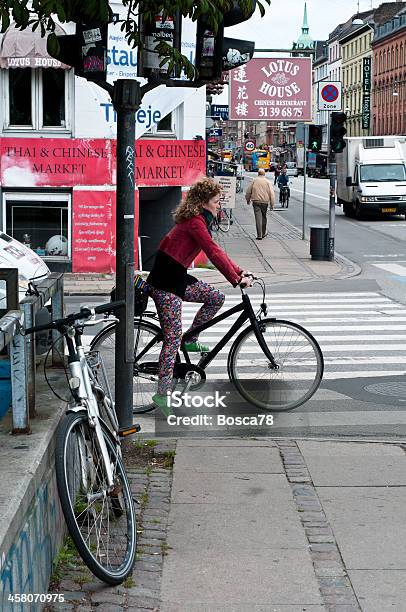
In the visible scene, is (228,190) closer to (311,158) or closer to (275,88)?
(275,88)

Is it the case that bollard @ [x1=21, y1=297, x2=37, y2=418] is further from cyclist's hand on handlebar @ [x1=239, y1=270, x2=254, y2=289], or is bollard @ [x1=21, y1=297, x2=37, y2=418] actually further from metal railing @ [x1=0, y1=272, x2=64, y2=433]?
cyclist's hand on handlebar @ [x1=239, y1=270, x2=254, y2=289]

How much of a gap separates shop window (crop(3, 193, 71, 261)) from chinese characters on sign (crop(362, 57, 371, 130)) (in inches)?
4385

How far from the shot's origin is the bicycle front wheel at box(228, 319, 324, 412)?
8.71 m

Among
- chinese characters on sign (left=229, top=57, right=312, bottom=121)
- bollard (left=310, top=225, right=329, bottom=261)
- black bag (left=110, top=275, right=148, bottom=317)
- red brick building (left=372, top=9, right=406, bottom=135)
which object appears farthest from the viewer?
red brick building (left=372, top=9, right=406, bottom=135)

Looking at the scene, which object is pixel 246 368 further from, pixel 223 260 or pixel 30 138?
pixel 30 138

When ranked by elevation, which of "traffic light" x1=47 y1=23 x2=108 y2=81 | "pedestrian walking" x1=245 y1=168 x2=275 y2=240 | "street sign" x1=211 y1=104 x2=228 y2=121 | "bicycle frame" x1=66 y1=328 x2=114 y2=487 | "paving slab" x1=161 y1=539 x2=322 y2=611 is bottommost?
"paving slab" x1=161 y1=539 x2=322 y2=611

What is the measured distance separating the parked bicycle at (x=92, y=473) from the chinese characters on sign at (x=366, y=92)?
128 metres

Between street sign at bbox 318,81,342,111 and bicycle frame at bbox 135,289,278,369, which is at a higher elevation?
street sign at bbox 318,81,342,111

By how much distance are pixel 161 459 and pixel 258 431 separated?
136cm

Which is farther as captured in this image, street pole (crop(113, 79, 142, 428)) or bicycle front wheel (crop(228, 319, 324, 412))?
bicycle front wheel (crop(228, 319, 324, 412))

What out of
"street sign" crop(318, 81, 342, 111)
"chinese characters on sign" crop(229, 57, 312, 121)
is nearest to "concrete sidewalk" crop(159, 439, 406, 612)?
"street sign" crop(318, 81, 342, 111)

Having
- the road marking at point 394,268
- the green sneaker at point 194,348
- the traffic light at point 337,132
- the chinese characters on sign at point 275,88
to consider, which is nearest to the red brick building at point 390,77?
the chinese characters on sign at point 275,88

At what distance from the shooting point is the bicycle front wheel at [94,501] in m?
4.43

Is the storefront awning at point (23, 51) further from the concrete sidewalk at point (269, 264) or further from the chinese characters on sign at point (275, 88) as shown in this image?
the chinese characters on sign at point (275, 88)
